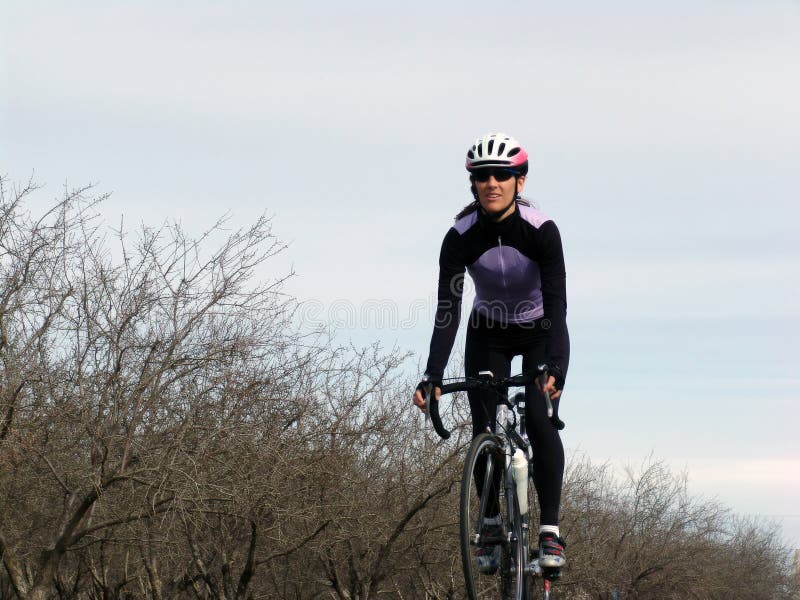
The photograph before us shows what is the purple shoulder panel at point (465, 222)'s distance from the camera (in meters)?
5.48

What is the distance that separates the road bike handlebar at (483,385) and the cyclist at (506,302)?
4 cm

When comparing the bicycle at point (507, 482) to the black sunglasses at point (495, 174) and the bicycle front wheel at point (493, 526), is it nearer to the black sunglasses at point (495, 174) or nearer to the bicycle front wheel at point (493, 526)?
the bicycle front wheel at point (493, 526)

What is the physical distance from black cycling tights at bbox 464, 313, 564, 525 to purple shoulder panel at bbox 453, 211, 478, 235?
1.58 feet

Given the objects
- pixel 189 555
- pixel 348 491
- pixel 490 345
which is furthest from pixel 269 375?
pixel 490 345

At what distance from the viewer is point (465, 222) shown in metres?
5.53

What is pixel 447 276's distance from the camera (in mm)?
5504

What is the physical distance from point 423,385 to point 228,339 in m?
9.56

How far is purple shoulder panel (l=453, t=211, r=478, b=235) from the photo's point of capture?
548 cm

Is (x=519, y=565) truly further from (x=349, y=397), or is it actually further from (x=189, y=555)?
(x=189, y=555)

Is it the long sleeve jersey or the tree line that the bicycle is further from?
the tree line

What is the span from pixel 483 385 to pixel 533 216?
907 millimetres

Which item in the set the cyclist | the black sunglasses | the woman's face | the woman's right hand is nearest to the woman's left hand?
the cyclist

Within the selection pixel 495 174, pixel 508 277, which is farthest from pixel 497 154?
pixel 508 277

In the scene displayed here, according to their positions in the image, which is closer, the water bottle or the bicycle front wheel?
the bicycle front wheel
